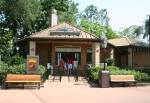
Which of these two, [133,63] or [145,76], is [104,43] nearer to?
[145,76]

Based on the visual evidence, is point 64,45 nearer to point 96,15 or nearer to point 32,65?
point 32,65

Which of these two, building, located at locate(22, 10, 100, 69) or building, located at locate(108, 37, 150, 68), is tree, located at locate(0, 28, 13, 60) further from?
building, located at locate(108, 37, 150, 68)

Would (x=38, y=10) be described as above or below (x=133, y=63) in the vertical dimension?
→ above

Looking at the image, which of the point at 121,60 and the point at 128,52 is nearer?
the point at 128,52

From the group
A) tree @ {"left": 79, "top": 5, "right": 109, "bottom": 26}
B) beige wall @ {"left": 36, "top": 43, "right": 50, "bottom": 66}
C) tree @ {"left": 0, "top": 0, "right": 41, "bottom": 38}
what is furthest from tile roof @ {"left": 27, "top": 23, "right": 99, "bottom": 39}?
tree @ {"left": 79, "top": 5, "right": 109, "bottom": 26}

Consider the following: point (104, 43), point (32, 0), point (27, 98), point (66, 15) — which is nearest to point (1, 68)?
point (104, 43)

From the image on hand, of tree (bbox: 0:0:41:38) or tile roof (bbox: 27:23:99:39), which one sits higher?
tree (bbox: 0:0:41:38)

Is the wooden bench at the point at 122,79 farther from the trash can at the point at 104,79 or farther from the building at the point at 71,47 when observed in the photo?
the building at the point at 71,47

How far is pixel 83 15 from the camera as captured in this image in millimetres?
98125

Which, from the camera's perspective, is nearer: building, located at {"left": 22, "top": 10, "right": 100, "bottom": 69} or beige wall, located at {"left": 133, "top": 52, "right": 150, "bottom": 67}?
building, located at {"left": 22, "top": 10, "right": 100, "bottom": 69}

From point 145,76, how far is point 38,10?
784 inches

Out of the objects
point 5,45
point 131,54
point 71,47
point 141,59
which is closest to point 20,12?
point 5,45

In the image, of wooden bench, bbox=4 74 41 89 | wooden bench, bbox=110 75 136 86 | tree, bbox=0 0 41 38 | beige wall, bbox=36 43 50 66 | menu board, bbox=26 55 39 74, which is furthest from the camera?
tree, bbox=0 0 41 38

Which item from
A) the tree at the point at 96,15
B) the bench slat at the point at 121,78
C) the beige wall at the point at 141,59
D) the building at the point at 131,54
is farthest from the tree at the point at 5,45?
the tree at the point at 96,15
